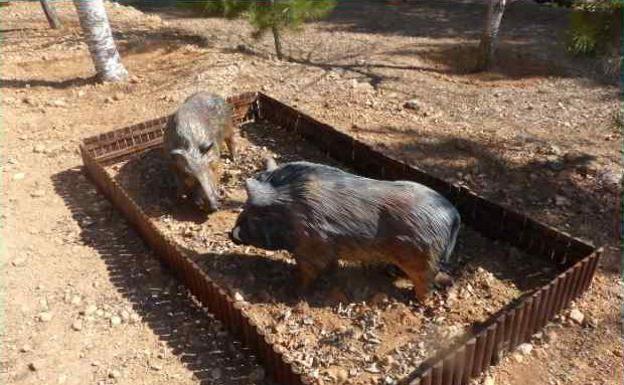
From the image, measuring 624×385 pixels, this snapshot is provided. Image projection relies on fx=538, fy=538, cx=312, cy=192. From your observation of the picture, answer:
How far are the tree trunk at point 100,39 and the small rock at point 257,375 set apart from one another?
8.44 m

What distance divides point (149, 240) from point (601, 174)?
611 cm

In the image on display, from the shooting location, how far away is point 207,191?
681 cm

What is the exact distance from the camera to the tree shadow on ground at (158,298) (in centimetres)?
515

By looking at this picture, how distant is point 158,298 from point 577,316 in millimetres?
4385

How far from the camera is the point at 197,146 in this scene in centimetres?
705

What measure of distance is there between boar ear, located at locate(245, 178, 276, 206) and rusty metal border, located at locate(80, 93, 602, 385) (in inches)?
34.7

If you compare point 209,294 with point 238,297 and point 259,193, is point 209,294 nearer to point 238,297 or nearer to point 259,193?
point 238,297

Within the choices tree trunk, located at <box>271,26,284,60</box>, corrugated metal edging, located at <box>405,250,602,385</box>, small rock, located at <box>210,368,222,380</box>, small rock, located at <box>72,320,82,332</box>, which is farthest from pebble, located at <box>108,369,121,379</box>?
tree trunk, located at <box>271,26,284,60</box>

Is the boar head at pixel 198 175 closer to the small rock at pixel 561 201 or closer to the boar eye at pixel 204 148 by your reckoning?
the boar eye at pixel 204 148

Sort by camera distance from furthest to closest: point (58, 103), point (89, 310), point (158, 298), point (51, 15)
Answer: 1. point (51, 15)
2. point (58, 103)
3. point (158, 298)
4. point (89, 310)

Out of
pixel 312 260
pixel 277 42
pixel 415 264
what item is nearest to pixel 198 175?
pixel 312 260

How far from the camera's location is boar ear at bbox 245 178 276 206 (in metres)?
5.49

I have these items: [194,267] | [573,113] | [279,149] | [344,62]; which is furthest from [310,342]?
[344,62]

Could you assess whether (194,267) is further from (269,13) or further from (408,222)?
(269,13)
